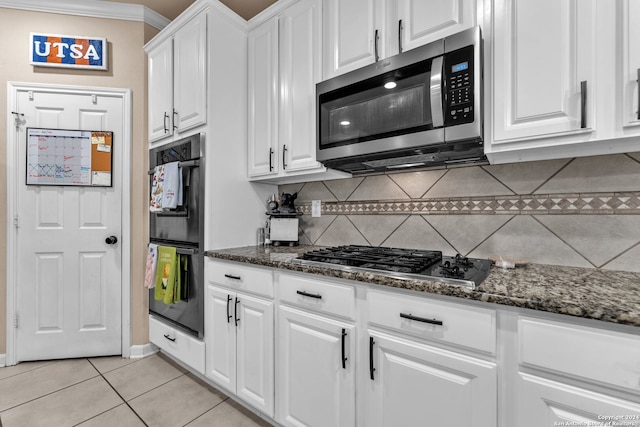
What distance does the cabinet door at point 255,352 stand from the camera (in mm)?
1567

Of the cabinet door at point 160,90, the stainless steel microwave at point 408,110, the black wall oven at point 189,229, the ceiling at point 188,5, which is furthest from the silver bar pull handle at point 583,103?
the cabinet door at point 160,90

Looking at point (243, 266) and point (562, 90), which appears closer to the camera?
point (562, 90)

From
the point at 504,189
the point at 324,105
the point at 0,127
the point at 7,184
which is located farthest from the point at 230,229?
the point at 0,127

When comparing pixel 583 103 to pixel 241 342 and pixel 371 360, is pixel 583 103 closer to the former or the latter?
pixel 371 360

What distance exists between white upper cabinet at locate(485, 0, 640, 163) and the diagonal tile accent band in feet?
0.72

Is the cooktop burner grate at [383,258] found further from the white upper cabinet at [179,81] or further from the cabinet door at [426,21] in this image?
the white upper cabinet at [179,81]

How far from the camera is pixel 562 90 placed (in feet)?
3.57

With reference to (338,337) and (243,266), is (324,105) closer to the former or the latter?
(243,266)

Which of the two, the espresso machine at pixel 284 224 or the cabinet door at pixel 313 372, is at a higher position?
the espresso machine at pixel 284 224

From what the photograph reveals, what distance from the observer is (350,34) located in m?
1.62

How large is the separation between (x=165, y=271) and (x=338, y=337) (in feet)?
4.73

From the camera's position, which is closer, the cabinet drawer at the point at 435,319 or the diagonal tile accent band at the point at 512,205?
the cabinet drawer at the point at 435,319

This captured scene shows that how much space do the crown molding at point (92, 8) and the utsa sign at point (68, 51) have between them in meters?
0.20

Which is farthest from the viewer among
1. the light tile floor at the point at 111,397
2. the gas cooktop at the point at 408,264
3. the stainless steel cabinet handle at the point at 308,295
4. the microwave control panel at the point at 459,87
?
the light tile floor at the point at 111,397
